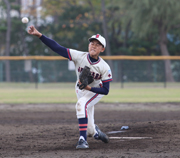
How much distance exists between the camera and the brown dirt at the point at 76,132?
455 cm

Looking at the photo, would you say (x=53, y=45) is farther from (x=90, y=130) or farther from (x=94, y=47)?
(x=90, y=130)

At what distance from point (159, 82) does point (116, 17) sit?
495 inches

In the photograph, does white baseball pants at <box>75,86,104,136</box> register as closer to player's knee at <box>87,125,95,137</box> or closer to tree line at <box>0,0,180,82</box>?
player's knee at <box>87,125,95,137</box>

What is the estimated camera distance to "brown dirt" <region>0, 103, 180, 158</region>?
455cm

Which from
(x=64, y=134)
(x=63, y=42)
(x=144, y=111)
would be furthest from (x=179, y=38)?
(x=64, y=134)

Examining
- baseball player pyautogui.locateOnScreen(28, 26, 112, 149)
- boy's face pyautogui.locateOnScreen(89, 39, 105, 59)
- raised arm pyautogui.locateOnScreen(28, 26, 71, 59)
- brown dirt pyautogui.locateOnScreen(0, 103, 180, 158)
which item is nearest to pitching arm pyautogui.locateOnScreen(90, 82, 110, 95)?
baseball player pyautogui.locateOnScreen(28, 26, 112, 149)

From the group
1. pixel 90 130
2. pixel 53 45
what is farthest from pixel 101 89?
pixel 53 45

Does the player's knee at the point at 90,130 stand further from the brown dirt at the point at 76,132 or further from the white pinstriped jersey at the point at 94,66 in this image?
the white pinstriped jersey at the point at 94,66

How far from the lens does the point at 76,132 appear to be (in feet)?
21.2

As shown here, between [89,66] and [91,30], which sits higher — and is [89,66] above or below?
below

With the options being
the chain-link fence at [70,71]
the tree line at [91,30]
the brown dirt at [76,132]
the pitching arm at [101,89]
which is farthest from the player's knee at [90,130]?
the tree line at [91,30]

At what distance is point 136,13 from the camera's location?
26312 millimetres

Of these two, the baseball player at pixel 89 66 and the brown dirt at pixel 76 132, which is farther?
the baseball player at pixel 89 66

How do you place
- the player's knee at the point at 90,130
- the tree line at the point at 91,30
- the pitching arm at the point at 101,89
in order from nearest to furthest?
1. the pitching arm at the point at 101,89
2. the player's knee at the point at 90,130
3. the tree line at the point at 91,30
